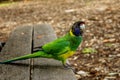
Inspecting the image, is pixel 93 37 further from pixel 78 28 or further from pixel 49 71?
pixel 49 71

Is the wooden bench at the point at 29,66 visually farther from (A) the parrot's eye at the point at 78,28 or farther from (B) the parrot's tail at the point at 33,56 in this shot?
(A) the parrot's eye at the point at 78,28

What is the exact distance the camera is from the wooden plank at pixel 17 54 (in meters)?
2.88

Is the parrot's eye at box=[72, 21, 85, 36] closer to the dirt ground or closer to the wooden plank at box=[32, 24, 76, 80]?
the wooden plank at box=[32, 24, 76, 80]

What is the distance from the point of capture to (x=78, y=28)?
10.2 ft

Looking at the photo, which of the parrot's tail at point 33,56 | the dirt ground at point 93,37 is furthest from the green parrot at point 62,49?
the dirt ground at point 93,37

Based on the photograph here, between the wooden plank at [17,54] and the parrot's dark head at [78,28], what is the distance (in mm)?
505

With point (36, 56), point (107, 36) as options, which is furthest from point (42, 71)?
point (107, 36)

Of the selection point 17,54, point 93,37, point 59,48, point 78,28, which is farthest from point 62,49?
point 93,37

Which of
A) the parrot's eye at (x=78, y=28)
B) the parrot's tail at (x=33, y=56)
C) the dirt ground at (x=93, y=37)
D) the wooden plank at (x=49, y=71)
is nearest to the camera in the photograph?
the wooden plank at (x=49, y=71)

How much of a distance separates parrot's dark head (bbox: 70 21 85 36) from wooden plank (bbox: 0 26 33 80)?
1.66 ft

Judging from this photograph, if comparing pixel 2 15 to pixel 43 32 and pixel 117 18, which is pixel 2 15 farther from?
pixel 43 32

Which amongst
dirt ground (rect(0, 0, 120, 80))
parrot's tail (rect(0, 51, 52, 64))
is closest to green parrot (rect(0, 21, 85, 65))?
parrot's tail (rect(0, 51, 52, 64))

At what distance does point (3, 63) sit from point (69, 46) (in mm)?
608

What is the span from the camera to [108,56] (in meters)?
6.41
